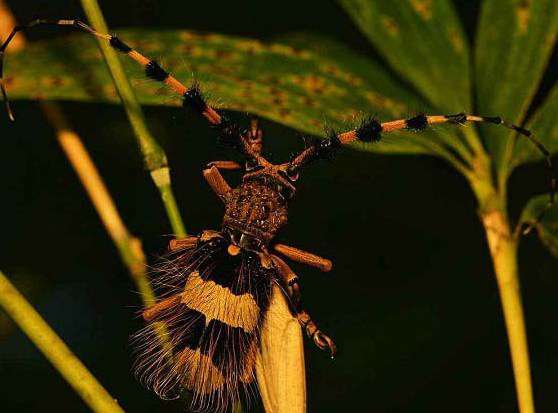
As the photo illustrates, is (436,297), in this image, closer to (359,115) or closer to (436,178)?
(436,178)

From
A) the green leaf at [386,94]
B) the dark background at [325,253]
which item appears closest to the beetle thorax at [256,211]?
the green leaf at [386,94]

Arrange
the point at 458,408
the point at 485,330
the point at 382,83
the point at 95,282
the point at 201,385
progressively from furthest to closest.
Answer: the point at 95,282 → the point at 485,330 → the point at 458,408 → the point at 382,83 → the point at 201,385

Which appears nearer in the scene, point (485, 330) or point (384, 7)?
point (384, 7)

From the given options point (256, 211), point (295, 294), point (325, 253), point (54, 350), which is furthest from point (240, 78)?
point (325, 253)

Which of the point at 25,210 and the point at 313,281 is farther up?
the point at 25,210

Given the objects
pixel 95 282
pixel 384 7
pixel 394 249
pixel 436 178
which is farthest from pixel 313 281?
pixel 384 7

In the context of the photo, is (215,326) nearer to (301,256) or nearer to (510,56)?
(301,256)
